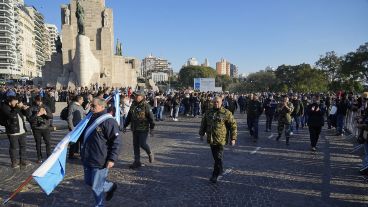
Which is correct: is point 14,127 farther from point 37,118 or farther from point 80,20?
point 80,20

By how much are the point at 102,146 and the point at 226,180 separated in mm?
3160

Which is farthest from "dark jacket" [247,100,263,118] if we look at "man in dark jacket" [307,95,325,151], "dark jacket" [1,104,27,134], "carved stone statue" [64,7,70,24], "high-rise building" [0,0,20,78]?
"high-rise building" [0,0,20,78]

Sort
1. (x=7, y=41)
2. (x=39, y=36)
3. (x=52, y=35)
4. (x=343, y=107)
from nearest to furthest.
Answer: (x=343, y=107) < (x=7, y=41) < (x=39, y=36) < (x=52, y=35)

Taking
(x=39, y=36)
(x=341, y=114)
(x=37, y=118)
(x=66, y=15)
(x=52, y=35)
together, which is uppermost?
(x=52, y=35)

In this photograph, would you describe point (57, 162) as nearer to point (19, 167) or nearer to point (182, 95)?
point (19, 167)

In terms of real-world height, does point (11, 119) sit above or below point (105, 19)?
below

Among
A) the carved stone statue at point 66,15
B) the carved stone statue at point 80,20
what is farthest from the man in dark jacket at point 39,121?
the carved stone statue at point 66,15

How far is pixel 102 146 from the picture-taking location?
485cm

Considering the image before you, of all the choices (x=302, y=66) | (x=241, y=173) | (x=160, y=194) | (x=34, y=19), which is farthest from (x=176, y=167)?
(x=34, y=19)

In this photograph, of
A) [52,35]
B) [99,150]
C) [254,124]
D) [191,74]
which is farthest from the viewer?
[52,35]

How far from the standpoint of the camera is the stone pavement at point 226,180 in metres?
5.87

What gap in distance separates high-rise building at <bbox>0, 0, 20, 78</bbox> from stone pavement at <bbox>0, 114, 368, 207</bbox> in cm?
10229

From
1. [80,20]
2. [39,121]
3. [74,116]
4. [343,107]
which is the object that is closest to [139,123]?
[74,116]

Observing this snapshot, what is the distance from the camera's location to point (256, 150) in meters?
10.6
